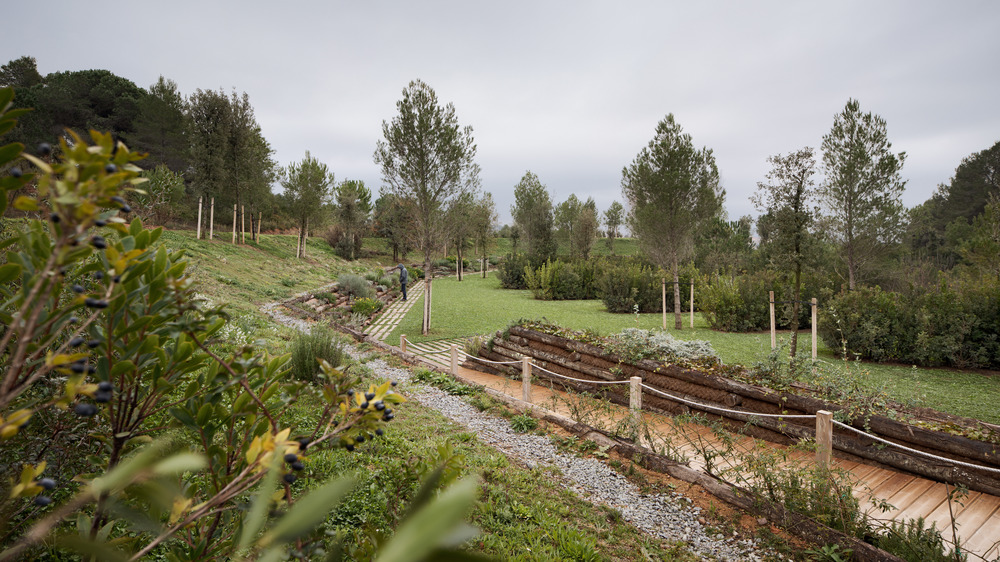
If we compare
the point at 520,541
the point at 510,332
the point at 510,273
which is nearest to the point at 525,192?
the point at 510,273

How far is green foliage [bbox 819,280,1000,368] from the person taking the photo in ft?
28.7

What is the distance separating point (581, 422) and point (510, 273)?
23.8 metres

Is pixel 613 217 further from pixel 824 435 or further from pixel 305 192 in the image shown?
pixel 824 435

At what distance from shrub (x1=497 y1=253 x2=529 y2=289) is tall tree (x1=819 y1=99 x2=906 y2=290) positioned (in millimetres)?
16717

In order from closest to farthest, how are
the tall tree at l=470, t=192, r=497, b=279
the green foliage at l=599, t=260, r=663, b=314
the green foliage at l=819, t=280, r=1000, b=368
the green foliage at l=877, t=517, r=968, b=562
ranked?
1. the green foliage at l=877, t=517, r=968, b=562
2. the green foliage at l=819, t=280, r=1000, b=368
3. the green foliage at l=599, t=260, r=663, b=314
4. the tall tree at l=470, t=192, r=497, b=279

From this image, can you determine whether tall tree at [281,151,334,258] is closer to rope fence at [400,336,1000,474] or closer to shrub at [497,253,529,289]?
shrub at [497,253,529,289]

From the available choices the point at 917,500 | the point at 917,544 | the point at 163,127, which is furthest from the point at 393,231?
the point at 917,544

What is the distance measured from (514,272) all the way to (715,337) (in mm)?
17578

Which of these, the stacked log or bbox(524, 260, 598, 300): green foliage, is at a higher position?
bbox(524, 260, 598, 300): green foliage

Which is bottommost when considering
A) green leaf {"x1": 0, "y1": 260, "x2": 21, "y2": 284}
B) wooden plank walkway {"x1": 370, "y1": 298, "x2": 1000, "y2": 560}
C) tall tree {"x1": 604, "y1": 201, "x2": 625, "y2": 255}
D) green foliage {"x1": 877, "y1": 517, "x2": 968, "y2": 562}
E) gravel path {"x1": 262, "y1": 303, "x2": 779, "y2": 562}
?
gravel path {"x1": 262, "y1": 303, "x2": 779, "y2": 562}

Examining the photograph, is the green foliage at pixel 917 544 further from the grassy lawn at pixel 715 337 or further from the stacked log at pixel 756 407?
the grassy lawn at pixel 715 337

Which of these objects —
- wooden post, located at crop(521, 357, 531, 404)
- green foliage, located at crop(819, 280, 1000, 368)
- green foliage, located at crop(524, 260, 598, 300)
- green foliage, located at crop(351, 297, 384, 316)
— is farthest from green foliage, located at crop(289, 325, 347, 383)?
green foliage, located at crop(524, 260, 598, 300)

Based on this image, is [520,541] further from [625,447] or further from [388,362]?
[388,362]

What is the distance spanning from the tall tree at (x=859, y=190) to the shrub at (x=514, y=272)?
16.7 meters
